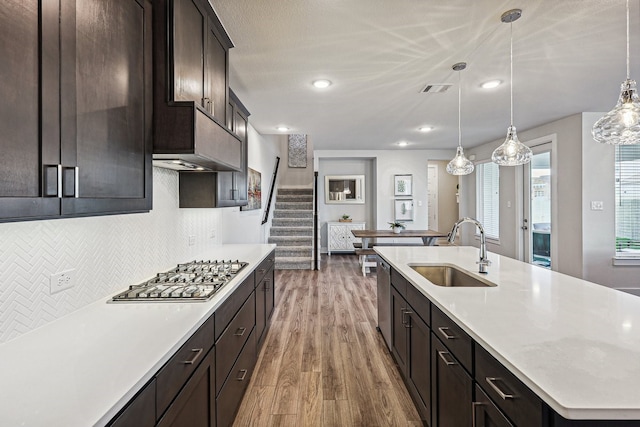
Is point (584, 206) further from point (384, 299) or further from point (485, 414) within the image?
point (485, 414)

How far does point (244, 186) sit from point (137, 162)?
2158 millimetres

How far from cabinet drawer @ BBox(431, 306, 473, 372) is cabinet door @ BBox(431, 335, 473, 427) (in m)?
0.03

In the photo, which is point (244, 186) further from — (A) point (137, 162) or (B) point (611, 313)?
(B) point (611, 313)

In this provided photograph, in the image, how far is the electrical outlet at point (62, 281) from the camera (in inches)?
51.7

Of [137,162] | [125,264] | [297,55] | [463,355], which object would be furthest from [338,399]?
[297,55]

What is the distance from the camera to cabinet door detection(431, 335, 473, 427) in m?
1.28

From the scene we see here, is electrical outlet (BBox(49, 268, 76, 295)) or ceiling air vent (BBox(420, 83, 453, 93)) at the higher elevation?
ceiling air vent (BBox(420, 83, 453, 93))

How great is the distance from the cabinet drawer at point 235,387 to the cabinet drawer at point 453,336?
3.54ft

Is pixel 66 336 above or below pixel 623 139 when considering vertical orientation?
below

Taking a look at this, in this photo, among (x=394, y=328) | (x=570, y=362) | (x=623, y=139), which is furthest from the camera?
(x=394, y=328)

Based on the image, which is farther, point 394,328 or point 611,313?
point 394,328

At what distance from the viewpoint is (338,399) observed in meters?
2.17

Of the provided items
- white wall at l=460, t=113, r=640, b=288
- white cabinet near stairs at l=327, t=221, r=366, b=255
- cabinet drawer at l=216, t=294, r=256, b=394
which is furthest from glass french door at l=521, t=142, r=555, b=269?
cabinet drawer at l=216, t=294, r=256, b=394

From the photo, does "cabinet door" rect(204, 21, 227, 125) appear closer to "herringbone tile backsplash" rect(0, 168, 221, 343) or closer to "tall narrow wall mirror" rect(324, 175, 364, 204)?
"herringbone tile backsplash" rect(0, 168, 221, 343)
